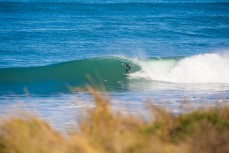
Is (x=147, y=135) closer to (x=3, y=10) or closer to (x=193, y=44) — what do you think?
(x=193, y=44)

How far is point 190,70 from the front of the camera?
2292 cm

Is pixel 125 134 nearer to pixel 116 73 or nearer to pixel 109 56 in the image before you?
pixel 116 73

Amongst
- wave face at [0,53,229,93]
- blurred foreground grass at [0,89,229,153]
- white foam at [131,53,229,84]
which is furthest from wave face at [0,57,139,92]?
blurred foreground grass at [0,89,229,153]

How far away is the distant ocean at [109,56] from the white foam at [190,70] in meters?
0.04

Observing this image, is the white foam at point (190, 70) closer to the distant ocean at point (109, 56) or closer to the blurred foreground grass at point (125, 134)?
the distant ocean at point (109, 56)

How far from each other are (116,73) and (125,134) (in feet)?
55.2

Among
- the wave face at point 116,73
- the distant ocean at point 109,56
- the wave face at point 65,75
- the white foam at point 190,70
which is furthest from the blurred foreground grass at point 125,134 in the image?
the white foam at point 190,70

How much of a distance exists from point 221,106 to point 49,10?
40.0 m

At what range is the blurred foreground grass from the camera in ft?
18.8

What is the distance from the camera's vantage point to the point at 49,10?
46.3m

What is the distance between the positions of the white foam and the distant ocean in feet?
0.12

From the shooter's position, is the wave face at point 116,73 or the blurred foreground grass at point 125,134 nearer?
the blurred foreground grass at point 125,134

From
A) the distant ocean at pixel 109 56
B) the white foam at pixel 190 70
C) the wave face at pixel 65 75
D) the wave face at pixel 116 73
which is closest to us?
the distant ocean at pixel 109 56

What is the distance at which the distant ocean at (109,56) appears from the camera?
15.7 metres
